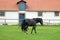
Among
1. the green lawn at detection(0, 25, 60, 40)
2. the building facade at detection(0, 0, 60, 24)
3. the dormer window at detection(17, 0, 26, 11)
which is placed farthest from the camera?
the dormer window at detection(17, 0, 26, 11)

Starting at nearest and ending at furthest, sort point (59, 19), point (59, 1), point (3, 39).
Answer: point (3, 39) → point (59, 19) → point (59, 1)

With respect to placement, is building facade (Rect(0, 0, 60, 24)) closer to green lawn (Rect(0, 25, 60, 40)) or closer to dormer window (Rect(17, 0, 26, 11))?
dormer window (Rect(17, 0, 26, 11))

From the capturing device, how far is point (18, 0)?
54969 millimetres

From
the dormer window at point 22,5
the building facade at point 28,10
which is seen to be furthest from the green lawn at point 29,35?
the dormer window at point 22,5

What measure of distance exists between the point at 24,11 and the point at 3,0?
16.0 feet

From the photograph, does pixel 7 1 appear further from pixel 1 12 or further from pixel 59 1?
pixel 59 1

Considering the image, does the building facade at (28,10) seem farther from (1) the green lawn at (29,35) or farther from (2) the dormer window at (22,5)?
(1) the green lawn at (29,35)

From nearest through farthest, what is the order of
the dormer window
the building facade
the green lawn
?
the green lawn → the building facade → the dormer window

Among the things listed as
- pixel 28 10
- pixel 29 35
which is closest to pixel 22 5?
pixel 28 10

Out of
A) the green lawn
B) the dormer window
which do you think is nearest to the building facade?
the dormer window

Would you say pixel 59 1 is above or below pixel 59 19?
above

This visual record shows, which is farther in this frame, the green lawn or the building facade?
the building facade

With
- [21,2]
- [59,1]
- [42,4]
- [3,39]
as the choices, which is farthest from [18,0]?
[3,39]

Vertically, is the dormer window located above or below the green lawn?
above
